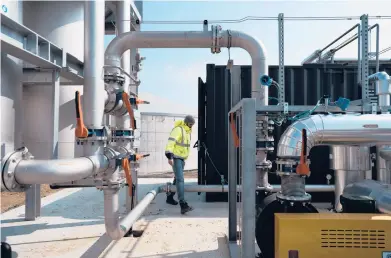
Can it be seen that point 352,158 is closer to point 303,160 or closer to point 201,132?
point 303,160

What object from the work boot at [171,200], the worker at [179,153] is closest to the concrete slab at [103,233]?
the work boot at [171,200]

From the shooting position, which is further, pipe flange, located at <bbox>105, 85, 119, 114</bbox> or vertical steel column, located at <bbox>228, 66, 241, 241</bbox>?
vertical steel column, located at <bbox>228, 66, 241, 241</bbox>

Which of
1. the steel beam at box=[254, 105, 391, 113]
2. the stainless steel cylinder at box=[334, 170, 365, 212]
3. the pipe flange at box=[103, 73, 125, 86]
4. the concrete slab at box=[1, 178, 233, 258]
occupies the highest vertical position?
the pipe flange at box=[103, 73, 125, 86]

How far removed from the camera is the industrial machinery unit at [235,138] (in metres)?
2.36

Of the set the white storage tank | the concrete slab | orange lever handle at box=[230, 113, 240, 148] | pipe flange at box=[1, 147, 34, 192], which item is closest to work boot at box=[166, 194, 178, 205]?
the concrete slab

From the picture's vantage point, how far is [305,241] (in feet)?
7.64

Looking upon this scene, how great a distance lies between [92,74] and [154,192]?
2161 millimetres

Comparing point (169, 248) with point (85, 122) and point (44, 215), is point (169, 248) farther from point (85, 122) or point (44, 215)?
point (44, 215)

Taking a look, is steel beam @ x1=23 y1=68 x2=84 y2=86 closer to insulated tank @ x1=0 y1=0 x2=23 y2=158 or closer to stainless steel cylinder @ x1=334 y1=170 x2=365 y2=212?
insulated tank @ x1=0 y1=0 x2=23 y2=158

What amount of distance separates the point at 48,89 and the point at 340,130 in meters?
3.65

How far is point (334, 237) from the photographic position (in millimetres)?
2328

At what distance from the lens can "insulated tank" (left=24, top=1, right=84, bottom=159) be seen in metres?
3.99

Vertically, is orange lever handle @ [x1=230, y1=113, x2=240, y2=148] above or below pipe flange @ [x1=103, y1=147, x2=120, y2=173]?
above

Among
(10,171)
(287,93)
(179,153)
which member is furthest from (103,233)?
(287,93)
